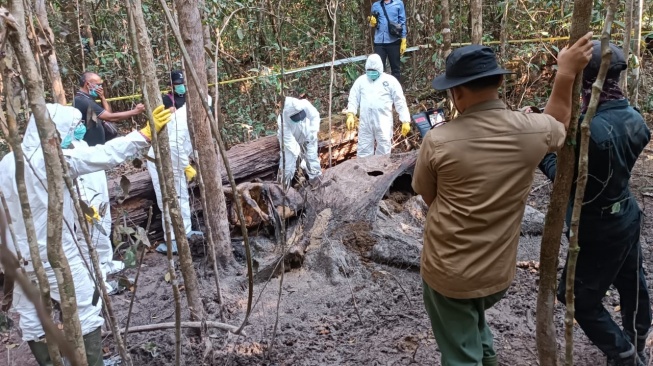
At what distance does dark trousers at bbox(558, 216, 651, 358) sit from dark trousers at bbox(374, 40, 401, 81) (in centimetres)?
739

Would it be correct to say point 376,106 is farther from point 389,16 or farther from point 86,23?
point 86,23

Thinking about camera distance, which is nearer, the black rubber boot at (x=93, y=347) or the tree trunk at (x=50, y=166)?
the tree trunk at (x=50, y=166)

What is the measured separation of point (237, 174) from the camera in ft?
19.3

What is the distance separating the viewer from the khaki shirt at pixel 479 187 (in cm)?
194

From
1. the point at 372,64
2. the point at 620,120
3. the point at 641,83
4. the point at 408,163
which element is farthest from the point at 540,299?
the point at 641,83

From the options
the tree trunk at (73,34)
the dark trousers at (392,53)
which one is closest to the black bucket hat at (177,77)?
the dark trousers at (392,53)

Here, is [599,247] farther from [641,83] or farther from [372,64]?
[641,83]

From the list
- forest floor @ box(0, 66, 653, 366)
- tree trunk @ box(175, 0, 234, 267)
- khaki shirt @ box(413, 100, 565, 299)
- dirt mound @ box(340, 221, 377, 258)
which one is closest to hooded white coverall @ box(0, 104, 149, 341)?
forest floor @ box(0, 66, 653, 366)

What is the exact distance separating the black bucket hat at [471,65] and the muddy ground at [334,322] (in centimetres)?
175

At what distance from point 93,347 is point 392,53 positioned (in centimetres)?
774

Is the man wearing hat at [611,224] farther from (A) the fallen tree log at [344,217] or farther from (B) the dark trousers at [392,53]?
(B) the dark trousers at [392,53]

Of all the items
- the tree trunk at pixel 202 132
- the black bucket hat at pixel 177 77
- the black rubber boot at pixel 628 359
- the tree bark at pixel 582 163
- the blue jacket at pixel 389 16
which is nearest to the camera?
the tree bark at pixel 582 163

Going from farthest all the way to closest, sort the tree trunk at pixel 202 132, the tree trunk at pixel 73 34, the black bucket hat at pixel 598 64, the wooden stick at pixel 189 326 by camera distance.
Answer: the tree trunk at pixel 73 34 → the tree trunk at pixel 202 132 → the wooden stick at pixel 189 326 → the black bucket hat at pixel 598 64

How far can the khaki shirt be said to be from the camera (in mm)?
1936
